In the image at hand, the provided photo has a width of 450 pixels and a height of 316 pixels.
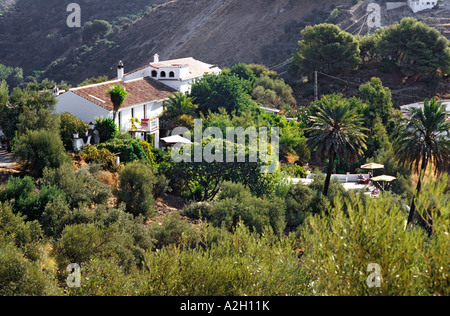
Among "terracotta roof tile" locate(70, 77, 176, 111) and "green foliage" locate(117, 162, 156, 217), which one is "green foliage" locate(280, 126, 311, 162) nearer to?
"terracotta roof tile" locate(70, 77, 176, 111)

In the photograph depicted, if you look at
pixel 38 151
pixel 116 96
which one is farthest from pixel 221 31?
pixel 38 151

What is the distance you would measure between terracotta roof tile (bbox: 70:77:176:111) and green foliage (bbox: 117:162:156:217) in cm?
807

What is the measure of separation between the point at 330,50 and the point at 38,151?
138ft

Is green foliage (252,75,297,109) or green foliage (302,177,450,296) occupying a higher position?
green foliage (252,75,297,109)

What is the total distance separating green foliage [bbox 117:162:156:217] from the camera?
89.9ft

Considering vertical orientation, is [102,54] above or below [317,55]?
above

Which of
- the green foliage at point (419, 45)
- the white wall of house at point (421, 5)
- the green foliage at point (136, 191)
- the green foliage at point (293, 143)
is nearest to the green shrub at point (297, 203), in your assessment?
the green foliage at point (136, 191)

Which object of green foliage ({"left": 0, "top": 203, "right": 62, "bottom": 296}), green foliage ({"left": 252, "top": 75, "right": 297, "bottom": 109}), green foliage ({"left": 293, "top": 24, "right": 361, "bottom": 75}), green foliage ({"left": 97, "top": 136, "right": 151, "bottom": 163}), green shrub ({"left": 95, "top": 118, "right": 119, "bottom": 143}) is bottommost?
green foliage ({"left": 0, "top": 203, "right": 62, "bottom": 296})

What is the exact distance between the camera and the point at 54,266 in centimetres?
1898

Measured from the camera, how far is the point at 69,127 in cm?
3180

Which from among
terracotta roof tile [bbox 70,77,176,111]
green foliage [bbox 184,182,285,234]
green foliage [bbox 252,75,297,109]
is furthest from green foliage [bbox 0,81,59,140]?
green foliage [bbox 252,75,297,109]
